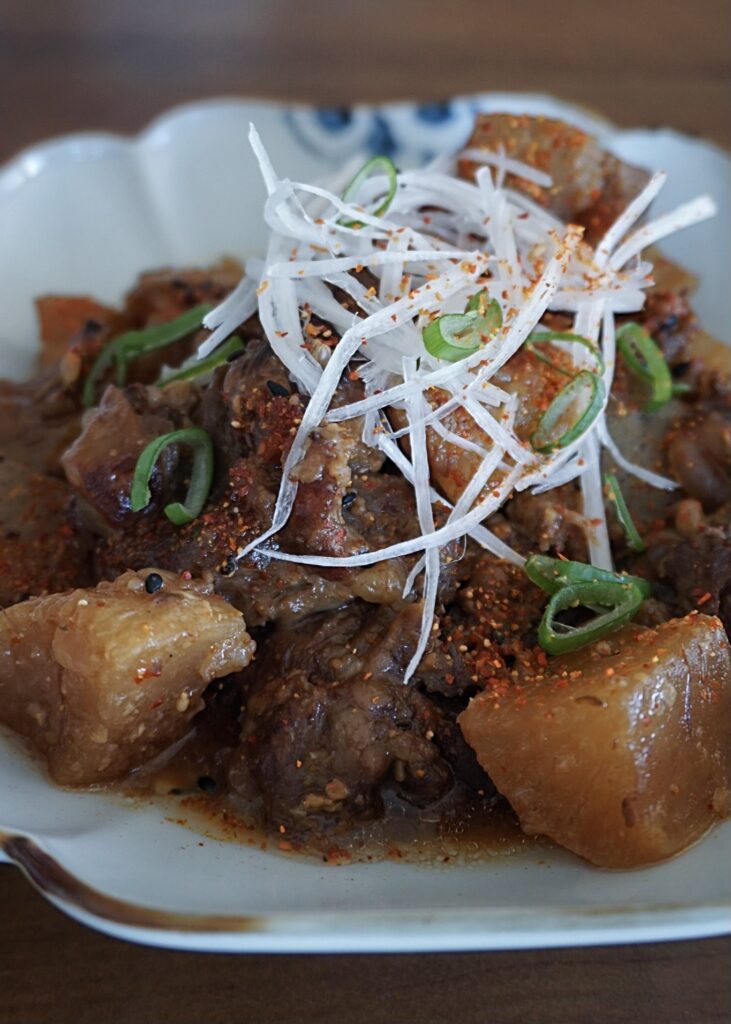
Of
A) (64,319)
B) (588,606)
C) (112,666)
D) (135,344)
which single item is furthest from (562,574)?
(64,319)

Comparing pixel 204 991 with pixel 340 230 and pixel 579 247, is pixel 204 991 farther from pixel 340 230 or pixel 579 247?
pixel 579 247

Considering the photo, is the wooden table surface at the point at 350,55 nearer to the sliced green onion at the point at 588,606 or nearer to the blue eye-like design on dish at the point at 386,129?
the blue eye-like design on dish at the point at 386,129

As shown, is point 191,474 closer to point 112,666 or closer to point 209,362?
point 209,362

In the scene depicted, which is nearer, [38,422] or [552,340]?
[552,340]

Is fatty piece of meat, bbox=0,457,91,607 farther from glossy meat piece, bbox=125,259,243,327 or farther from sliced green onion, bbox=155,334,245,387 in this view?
glossy meat piece, bbox=125,259,243,327

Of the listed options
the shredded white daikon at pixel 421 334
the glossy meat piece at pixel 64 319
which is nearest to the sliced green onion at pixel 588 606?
the shredded white daikon at pixel 421 334

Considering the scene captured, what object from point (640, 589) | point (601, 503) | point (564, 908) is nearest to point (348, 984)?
point (564, 908)

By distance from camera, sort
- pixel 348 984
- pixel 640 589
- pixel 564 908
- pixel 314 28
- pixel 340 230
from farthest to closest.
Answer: pixel 314 28
pixel 340 230
pixel 640 589
pixel 348 984
pixel 564 908
